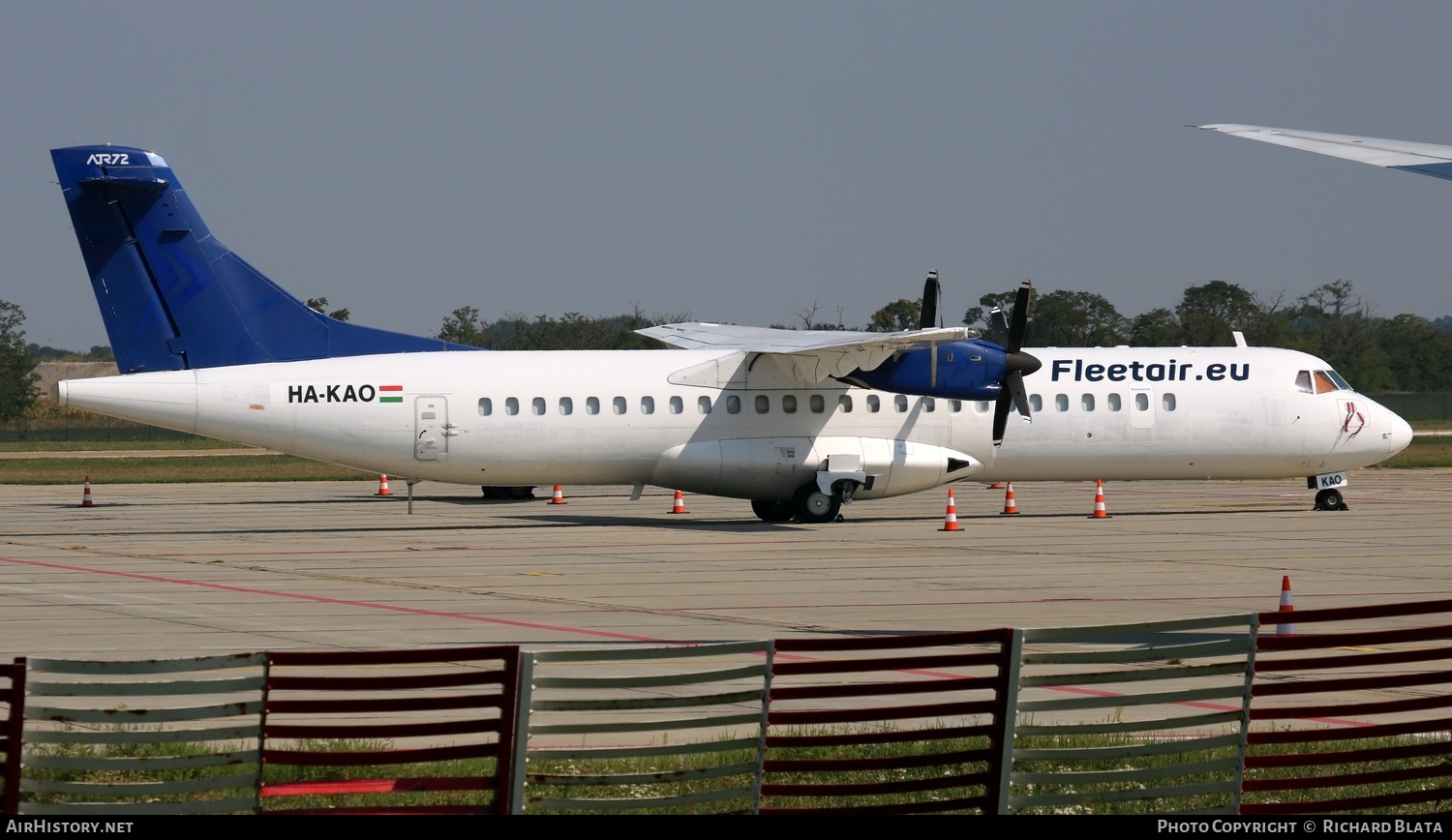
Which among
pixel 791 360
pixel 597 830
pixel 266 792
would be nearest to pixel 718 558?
pixel 791 360

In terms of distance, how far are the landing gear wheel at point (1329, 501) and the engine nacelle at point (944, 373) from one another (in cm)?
860

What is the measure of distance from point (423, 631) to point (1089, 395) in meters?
18.2

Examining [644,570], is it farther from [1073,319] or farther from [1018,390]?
[1073,319]

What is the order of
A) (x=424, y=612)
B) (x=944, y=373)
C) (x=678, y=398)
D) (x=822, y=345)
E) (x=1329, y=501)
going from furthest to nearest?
(x=1329, y=501) → (x=678, y=398) → (x=944, y=373) → (x=822, y=345) → (x=424, y=612)

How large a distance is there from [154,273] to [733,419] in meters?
10.8

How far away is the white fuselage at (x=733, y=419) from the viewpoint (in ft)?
92.3

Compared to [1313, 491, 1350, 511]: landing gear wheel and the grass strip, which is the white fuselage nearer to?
[1313, 491, 1350, 511]: landing gear wheel

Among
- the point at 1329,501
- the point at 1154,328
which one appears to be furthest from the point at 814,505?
the point at 1154,328

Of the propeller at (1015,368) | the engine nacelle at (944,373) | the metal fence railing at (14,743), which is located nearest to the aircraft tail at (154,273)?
the engine nacelle at (944,373)

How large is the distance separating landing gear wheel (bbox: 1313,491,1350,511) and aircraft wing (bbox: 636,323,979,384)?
1003 cm

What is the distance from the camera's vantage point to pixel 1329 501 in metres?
32.9

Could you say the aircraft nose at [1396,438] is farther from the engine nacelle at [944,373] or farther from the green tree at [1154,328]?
the green tree at [1154,328]

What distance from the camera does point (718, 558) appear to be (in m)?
23.8

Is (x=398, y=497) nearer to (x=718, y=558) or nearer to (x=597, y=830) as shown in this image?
(x=718, y=558)
